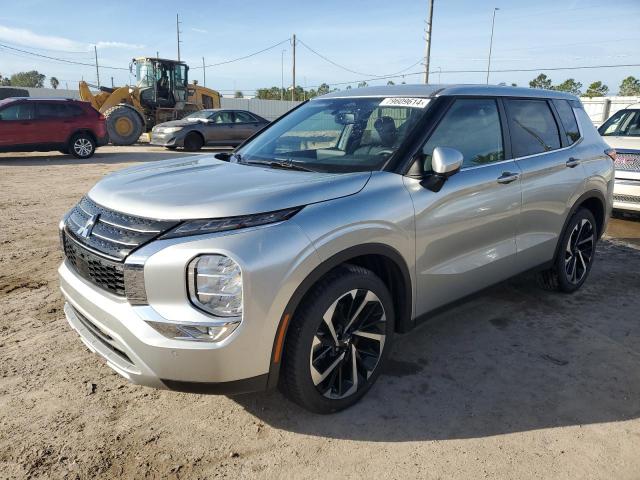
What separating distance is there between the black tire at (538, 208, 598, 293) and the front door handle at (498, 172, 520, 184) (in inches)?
42.2

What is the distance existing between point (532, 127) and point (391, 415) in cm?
266

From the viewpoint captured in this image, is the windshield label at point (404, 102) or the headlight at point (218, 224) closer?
the headlight at point (218, 224)

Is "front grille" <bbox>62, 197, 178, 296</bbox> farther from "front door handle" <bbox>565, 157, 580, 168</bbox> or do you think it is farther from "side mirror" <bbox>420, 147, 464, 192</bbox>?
"front door handle" <bbox>565, 157, 580, 168</bbox>

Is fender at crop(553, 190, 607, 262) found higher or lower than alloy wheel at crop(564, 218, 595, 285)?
higher

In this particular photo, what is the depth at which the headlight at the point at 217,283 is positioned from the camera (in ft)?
7.52

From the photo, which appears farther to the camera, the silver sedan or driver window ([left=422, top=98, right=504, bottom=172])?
the silver sedan

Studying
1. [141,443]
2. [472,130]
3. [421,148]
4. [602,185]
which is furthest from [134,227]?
[602,185]

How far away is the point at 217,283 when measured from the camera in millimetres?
2301

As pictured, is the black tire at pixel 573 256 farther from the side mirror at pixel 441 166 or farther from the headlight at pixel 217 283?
the headlight at pixel 217 283

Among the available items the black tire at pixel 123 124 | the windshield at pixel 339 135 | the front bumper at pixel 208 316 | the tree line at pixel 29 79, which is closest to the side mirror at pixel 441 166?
the windshield at pixel 339 135

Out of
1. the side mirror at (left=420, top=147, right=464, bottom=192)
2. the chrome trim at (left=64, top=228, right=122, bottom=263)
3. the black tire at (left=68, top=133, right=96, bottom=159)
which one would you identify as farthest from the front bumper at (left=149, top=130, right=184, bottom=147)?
the side mirror at (left=420, top=147, right=464, bottom=192)

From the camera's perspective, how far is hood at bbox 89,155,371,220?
8.05ft

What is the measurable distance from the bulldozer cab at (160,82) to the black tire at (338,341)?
790 inches

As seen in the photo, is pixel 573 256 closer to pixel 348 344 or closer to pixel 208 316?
pixel 348 344
